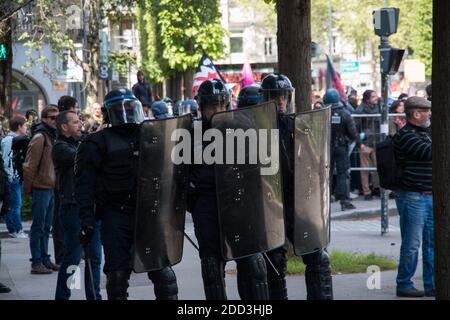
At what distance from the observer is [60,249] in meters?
11.8

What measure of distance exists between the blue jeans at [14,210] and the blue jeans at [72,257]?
558 centimetres

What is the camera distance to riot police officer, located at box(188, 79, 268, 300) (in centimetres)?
757

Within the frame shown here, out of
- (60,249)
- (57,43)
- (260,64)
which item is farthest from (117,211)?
(260,64)

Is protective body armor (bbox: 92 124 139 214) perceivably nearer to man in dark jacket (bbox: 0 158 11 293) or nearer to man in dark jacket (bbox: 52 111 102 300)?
man in dark jacket (bbox: 52 111 102 300)

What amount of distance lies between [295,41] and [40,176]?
3058 millimetres

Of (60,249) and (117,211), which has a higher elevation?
(117,211)

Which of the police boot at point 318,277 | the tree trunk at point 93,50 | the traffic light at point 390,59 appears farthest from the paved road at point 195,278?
the tree trunk at point 93,50

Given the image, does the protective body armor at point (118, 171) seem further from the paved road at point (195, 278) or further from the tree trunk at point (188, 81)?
the tree trunk at point (188, 81)

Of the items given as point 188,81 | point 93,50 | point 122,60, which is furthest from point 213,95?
point 188,81

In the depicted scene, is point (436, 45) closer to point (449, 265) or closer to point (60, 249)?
point (449, 265)

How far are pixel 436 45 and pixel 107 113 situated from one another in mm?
2749

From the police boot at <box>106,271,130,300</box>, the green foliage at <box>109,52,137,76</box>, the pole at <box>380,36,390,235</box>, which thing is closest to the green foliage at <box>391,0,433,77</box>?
the green foliage at <box>109,52,137,76</box>

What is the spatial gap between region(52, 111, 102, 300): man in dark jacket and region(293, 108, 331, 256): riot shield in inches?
73.8

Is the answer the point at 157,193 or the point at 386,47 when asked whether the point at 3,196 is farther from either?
the point at 386,47
